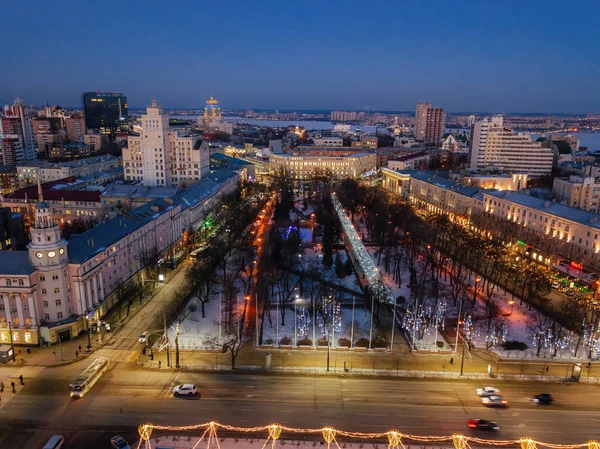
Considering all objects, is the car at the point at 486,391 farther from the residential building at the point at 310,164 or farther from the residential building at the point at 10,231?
the residential building at the point at 310,164

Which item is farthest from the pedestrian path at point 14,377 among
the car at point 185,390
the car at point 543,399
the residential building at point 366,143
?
the residential building at point 366,143

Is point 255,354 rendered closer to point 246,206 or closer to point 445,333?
point 445,333

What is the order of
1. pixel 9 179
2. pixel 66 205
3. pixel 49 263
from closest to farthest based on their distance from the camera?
pixel 49 263 → pixel 66 205 → pixel 9 179

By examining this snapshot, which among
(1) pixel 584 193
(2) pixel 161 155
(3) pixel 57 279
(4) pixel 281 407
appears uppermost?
(2) pixel 161 155

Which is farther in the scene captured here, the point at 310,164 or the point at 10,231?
the point at 310,164

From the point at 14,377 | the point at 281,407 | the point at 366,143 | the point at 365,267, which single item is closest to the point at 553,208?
the point at 365,267

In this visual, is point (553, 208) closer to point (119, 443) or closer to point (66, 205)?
point (119, 443)
